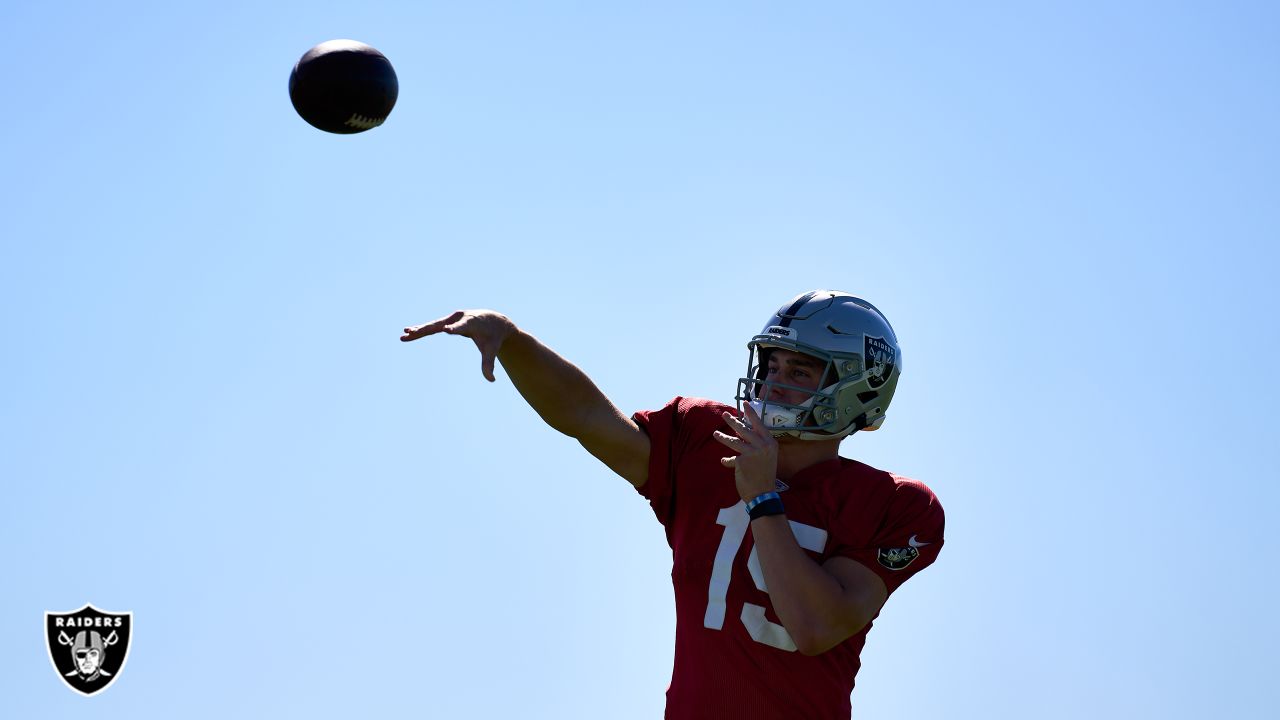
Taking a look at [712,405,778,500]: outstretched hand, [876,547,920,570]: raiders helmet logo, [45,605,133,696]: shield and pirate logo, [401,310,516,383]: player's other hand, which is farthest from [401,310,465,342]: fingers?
[45,605,133,696]: shield and pirate logo

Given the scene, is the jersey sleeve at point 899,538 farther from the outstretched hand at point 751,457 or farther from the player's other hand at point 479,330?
the player's other hand at point 479,330

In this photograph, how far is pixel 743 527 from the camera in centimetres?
A: 552

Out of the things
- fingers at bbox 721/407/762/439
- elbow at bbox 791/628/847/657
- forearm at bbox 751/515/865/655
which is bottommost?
elbow at bbox 791/628/847/657

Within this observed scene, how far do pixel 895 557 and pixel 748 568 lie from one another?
1.75 feet

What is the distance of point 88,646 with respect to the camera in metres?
11.3

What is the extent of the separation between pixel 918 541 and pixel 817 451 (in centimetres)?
53

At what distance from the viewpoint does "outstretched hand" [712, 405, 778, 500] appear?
527cm

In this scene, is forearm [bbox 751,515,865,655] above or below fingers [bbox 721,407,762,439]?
below

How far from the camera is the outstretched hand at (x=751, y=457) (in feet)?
17.3

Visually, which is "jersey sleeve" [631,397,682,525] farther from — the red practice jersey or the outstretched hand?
the outstretched hand

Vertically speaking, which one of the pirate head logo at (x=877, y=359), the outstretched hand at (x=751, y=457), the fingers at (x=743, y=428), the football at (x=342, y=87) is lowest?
the outstretched hand at (x=751, y=457)

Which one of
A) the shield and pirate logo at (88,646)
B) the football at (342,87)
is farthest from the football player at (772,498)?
the shield and pirate logo at (88,646)

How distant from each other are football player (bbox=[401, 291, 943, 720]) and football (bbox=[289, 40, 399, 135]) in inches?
70.2

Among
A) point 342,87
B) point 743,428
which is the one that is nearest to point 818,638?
point 743,428
